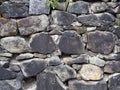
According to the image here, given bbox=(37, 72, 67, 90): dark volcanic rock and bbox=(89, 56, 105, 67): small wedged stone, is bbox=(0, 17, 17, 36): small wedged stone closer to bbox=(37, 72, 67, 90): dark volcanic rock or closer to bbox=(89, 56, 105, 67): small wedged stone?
bbox=(37, 72, 67, 90): dark volcanic rock

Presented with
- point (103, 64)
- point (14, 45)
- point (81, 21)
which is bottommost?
point (103, 64)

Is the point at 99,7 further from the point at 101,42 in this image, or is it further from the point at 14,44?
the point at 14,44

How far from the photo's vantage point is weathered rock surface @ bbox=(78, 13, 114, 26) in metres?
2.68

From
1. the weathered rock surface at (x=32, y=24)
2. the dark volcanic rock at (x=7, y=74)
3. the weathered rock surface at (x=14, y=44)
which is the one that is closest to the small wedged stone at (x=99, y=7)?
the weathered rock surface at (x=32, y=24)

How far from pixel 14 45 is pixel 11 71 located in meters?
→ 0.26

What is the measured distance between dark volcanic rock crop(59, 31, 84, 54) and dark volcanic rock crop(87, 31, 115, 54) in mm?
95

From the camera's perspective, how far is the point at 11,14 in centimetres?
268

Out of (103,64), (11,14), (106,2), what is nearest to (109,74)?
(103,64)

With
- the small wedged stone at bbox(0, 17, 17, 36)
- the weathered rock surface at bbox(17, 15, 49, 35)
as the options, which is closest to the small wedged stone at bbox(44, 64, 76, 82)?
the weathered rock surface at bbox(17, 15, 49, 35)

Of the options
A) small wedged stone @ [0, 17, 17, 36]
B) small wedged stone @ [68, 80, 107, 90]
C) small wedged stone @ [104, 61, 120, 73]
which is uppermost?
small wedged stone @ [0, 17, 17, 36]

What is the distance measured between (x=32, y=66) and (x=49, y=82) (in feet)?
0.78

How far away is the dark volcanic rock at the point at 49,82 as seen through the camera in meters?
2.74

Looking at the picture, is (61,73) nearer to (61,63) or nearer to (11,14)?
(61,63)

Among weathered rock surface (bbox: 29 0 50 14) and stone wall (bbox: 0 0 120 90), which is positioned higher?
weathered rock surface (bbox: 29 0 50 14)
